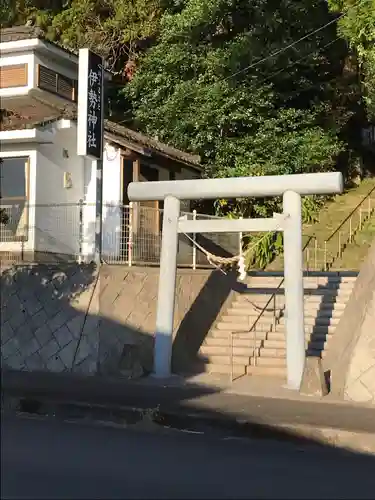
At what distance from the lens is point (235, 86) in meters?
21.6

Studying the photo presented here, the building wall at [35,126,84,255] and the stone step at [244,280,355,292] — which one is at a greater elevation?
the building wall at [35,126,84,255]

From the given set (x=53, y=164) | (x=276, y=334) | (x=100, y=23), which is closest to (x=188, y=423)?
(x=276, y=334)

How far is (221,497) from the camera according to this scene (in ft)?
18.9

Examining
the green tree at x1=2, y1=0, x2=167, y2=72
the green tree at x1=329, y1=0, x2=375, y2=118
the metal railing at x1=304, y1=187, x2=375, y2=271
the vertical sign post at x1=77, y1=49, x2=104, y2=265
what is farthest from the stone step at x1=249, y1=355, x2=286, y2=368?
the green tree at x1=2, y1=0, x2=167, y2=72

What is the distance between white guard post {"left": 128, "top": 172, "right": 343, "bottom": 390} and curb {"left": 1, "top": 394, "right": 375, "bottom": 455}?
295 centimetres

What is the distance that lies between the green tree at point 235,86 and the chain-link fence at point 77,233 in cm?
598

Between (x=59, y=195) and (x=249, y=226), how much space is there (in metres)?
7.45

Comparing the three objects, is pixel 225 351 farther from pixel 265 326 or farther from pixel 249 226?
pixel 249 226

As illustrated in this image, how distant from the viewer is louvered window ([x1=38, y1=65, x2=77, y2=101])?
55.1ft

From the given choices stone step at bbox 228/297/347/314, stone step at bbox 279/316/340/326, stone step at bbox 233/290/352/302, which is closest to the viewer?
stone step at bbox 279/316/340/326

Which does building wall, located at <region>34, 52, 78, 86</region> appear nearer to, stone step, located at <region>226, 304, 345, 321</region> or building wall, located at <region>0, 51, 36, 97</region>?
building wall, located at <region>0, 51, 36, 97</region>

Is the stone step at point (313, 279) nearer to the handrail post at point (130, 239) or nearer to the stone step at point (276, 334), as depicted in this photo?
the stone step at point (276, 334)

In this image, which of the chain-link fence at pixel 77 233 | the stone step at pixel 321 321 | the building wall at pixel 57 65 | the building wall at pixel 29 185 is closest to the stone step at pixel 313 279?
the chain-link fence at pixel 77 233

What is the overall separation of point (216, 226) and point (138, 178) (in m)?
7.09
